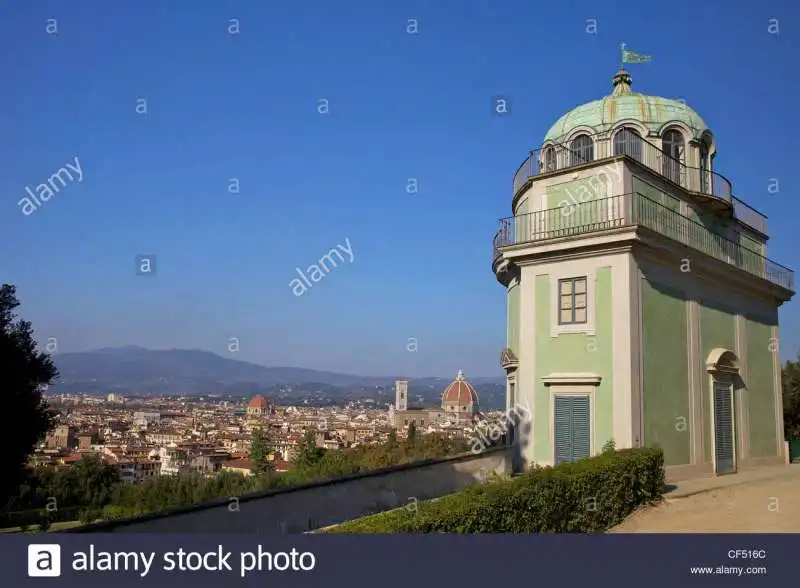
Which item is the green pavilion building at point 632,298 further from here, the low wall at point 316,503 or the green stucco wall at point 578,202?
the low wall at point 316,503

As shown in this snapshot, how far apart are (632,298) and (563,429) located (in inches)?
141

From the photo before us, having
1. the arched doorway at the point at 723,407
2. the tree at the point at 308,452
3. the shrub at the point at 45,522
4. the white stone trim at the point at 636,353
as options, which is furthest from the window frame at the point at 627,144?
the shrub at the point at 45,522

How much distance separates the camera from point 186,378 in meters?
77.1

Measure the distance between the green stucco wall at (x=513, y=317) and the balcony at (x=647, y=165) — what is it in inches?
121

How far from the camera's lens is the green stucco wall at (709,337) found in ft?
56.5

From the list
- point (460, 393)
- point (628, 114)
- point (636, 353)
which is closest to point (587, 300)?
point (636, 353)

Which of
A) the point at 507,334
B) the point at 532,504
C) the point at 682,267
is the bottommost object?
the point at 532,504

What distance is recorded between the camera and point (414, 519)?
7156 mm

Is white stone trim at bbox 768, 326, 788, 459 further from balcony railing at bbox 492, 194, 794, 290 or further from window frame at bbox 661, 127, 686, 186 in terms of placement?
window frame at bbox 661, 127, 686, 186

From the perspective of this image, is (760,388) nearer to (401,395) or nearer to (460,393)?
(460,393)

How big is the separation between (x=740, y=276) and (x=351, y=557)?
16989 mm

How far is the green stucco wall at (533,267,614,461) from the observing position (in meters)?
14.7

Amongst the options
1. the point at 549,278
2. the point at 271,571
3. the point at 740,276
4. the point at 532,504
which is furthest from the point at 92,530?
the point at 740,276

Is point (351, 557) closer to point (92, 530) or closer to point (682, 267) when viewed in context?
point (92, 530)
